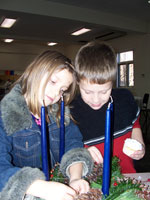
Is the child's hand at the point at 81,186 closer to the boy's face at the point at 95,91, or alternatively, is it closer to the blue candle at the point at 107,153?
the blue candle at the point at 107,153

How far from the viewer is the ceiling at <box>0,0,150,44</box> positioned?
6.58 m

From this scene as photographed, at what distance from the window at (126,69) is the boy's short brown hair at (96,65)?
32.1 feet

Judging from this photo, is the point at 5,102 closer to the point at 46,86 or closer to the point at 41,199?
the point at 46,86

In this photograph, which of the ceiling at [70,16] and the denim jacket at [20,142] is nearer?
the denim jacket at [20,142]

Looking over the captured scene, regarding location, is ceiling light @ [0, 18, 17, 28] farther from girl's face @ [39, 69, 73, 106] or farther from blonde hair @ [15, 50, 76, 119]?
girl's face @ [39, 69, 73, 106]

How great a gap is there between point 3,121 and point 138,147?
2.16ft

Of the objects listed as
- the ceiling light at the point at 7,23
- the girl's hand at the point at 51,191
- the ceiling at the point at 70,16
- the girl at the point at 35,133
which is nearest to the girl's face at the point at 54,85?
the girl at the point at 35,133

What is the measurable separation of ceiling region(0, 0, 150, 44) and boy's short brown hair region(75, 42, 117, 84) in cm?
Answer: 564

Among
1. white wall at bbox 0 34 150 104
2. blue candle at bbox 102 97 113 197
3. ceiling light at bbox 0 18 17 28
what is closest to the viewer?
blue candle at bbox 102 97 113 197

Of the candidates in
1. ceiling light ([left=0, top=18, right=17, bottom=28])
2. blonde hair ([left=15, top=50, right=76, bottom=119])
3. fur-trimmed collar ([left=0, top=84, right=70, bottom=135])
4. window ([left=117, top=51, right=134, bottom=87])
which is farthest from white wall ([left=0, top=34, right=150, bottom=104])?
fur-trimmed collar ([left=0, top=84, right=70, bottom=135])

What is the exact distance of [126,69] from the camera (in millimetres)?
10922

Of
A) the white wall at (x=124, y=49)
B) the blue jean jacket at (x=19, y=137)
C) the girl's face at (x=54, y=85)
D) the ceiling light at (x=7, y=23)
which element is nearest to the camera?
the blue jean jacket at (x=19, y=137)

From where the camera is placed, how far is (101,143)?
1599mm

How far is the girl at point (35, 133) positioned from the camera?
0.75 m
